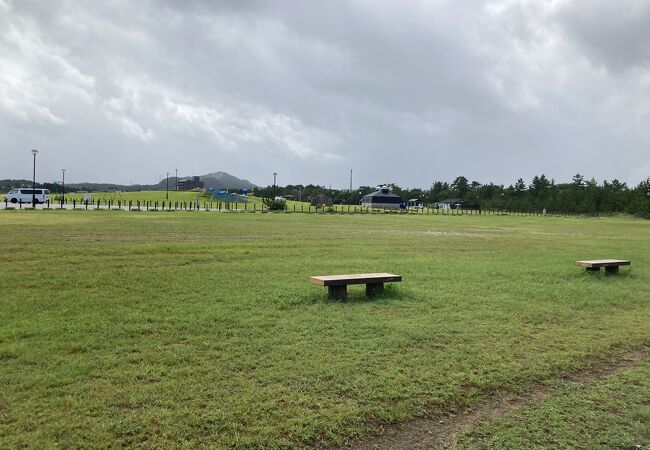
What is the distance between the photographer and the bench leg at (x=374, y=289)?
875 cm

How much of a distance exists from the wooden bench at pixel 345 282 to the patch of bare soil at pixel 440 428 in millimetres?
3866

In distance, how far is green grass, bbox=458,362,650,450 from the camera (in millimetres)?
3859

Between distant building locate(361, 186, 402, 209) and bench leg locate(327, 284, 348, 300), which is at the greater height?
distant building locate(361, 186, 402, 209)

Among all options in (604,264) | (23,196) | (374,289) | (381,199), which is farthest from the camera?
(381,199)

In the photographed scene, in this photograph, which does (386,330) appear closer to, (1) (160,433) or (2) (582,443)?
(2) (582,443)

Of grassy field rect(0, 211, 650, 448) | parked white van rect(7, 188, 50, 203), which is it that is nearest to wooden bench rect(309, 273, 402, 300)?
grassy field rect(0, 211, 650, 448)

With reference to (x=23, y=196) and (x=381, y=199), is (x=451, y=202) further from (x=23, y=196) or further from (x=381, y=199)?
(x=23, y=196)

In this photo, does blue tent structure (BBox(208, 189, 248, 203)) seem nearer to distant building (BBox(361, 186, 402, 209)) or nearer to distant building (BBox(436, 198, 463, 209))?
distant building (BBox(361, 186, 402, 209))

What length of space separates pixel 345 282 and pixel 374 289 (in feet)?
3.05

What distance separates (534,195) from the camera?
348 ft

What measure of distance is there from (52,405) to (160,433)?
1106 millimetres

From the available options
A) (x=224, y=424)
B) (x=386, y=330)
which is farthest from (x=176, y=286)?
(x=224, y=424)

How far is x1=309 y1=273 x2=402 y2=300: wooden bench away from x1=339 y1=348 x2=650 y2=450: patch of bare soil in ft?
12.7

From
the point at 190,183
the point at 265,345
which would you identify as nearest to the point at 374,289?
the point at 265,345
